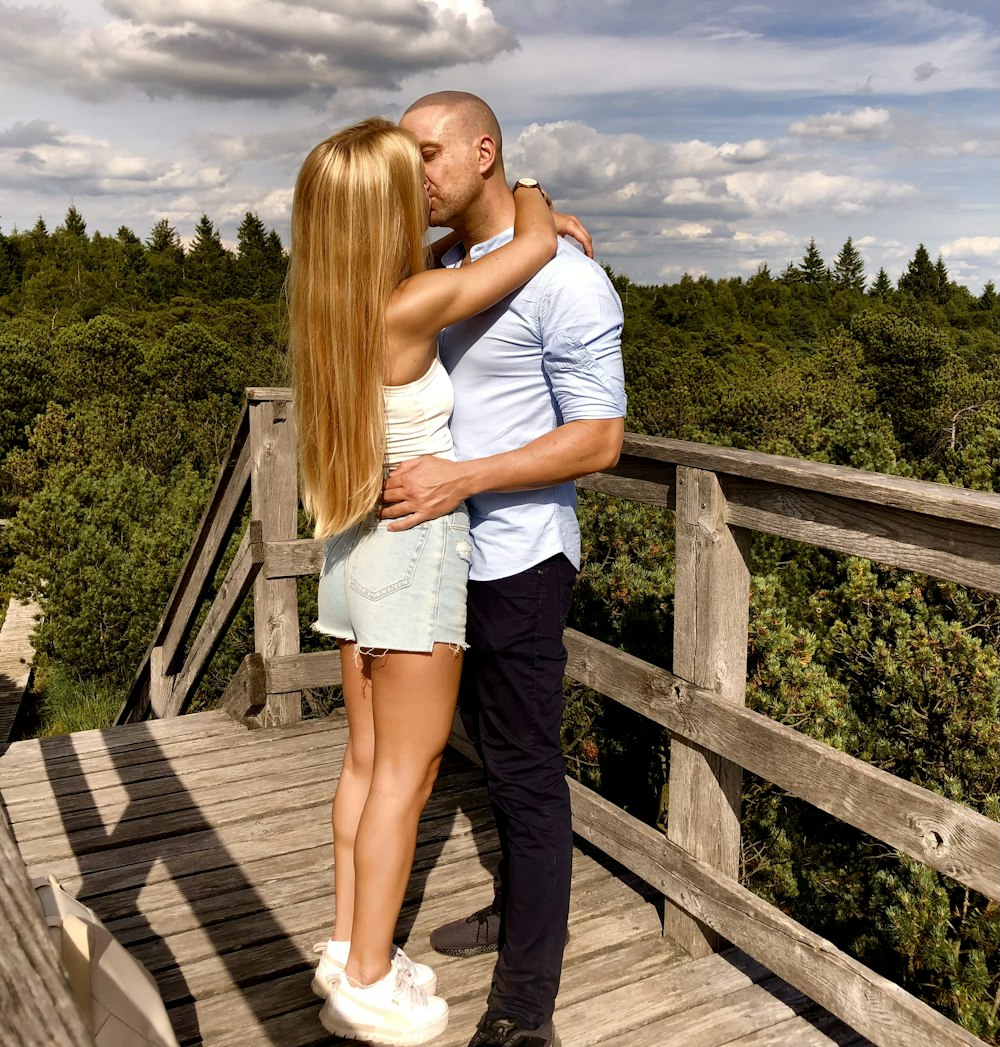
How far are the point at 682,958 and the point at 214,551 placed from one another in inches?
93.9

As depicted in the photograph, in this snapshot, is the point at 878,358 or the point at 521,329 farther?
the point at 878,358

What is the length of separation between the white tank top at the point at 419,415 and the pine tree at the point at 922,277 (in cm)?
5277

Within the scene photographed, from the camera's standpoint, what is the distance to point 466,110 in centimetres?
200

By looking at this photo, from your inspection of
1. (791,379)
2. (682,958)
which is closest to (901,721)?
(682,958)

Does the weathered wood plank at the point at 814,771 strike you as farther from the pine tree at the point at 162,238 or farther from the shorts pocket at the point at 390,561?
the pine tree at the point at 162,238

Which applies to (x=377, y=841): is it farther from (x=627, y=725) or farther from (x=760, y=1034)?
(x=627, y=725)

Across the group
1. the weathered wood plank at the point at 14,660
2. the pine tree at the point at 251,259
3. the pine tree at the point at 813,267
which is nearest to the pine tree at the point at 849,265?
the pine tree at the point at 813,267

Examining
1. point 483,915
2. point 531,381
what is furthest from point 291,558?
point 531,381

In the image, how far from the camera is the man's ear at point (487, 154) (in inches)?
79.3

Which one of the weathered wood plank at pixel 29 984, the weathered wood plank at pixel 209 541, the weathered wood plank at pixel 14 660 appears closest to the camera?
the weathered wood plank at pixel 29 984

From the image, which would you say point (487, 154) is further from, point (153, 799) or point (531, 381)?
point (153, 799)

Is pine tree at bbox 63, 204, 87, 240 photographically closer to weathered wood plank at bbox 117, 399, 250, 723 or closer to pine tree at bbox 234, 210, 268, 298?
pine tree at bbox 234, 210, 268, 298

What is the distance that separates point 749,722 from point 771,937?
A: 44 cm

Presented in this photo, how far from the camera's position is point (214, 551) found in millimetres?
4141
